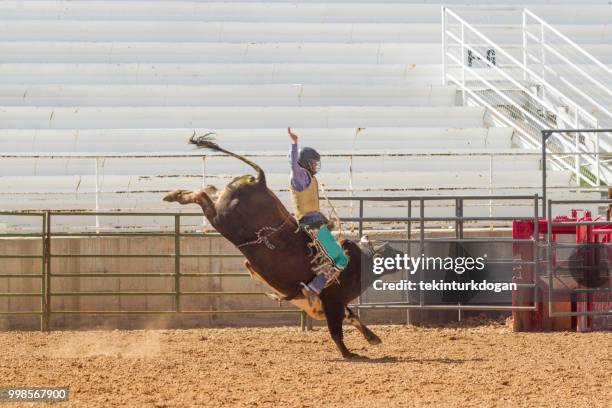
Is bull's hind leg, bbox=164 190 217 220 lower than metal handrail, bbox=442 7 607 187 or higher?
lower

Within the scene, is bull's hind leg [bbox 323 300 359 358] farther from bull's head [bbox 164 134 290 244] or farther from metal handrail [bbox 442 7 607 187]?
metal handrail [bbox 442 7 607 187]

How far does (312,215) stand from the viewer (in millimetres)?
9172

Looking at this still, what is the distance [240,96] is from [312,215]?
829 centimetres

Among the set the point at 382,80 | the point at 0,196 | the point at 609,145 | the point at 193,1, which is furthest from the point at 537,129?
the point at 0,196

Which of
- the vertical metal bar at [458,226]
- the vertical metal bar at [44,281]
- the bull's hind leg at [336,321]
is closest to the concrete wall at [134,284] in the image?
the vertical metal bar at [44,281]

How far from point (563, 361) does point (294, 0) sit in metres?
11.4

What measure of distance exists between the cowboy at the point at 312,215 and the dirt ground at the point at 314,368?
2.02 feet

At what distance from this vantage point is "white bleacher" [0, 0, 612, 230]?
15242 mm

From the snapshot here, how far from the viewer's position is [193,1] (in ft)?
62.9

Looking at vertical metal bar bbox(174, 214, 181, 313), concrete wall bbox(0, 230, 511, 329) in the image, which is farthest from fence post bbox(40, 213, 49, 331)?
vertical metal bar bbox(174, 214, 181, 313)

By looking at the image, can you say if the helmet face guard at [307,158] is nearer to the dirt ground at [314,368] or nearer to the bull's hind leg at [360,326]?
the bull's hind leg at [360,326]

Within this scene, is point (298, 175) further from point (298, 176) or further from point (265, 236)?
point (265, 236)

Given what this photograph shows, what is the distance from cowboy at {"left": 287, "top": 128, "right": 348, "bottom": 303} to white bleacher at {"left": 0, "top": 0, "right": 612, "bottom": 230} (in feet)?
15.7

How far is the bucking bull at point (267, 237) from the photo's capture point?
29.6 feet
